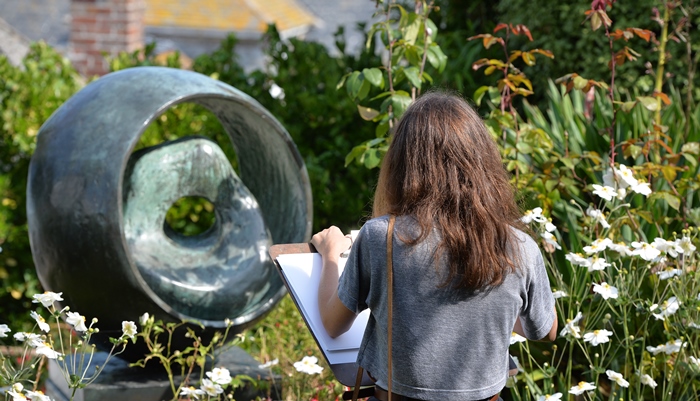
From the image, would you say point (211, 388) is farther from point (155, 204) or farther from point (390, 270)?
point (155, 204)

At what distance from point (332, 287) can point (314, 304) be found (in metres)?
0.07

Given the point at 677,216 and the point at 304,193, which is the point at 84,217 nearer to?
the point at 304,193

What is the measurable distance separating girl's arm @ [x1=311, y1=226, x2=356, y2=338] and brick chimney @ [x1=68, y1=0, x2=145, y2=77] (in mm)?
7724

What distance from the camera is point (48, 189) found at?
10.8 ft

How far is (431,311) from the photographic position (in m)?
1.96

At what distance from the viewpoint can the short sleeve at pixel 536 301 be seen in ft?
6.63

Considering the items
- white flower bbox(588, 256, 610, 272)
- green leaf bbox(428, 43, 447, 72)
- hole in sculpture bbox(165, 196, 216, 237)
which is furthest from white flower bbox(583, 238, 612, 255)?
hole in sculpture bbox(165, 196, 216, 237)

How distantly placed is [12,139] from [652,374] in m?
4.16

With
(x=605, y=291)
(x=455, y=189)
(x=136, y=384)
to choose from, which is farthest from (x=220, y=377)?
(x=605, y=291)

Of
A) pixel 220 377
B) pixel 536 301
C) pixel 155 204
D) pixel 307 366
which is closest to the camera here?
pixel 536 301

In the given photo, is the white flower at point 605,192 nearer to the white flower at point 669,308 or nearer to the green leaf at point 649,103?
the white flower at point 669,308

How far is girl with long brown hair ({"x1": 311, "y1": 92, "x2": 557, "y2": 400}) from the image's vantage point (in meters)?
1.92

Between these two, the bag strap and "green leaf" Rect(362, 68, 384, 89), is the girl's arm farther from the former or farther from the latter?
"green leaf" Rect(362, 68, 384, 89)

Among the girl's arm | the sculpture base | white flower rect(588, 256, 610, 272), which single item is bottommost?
the sculpture base
